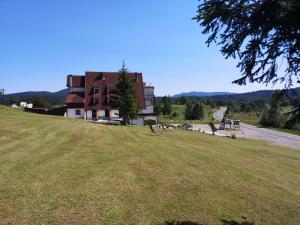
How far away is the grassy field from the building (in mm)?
47436

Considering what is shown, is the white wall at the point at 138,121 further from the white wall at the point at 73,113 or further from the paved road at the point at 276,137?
the paved road at the point at 276,137

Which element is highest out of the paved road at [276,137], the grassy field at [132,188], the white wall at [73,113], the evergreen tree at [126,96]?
Result: the evergreen tree at [126,96]

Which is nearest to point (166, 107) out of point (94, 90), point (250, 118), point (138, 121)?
point (250, 118)

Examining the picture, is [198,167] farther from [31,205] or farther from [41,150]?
[31,205]

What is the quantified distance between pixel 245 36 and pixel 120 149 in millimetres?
11456

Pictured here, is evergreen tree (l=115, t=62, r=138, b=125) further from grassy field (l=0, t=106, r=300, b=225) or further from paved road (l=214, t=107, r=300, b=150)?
grassy field (l=0, t=106, r=300, b=225)

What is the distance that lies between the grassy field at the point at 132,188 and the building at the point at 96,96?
47.4 m

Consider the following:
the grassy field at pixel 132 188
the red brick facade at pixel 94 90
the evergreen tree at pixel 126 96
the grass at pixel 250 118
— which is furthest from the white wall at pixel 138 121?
the grass at pixel 250 118

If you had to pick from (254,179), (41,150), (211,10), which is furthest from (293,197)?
(41,150)

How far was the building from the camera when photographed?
65875 millimetres

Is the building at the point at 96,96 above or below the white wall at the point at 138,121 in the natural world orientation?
A: above

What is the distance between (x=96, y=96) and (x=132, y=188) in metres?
56.1

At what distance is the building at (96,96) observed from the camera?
65875 mm

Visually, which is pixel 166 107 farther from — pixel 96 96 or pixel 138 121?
pixel 138 121
